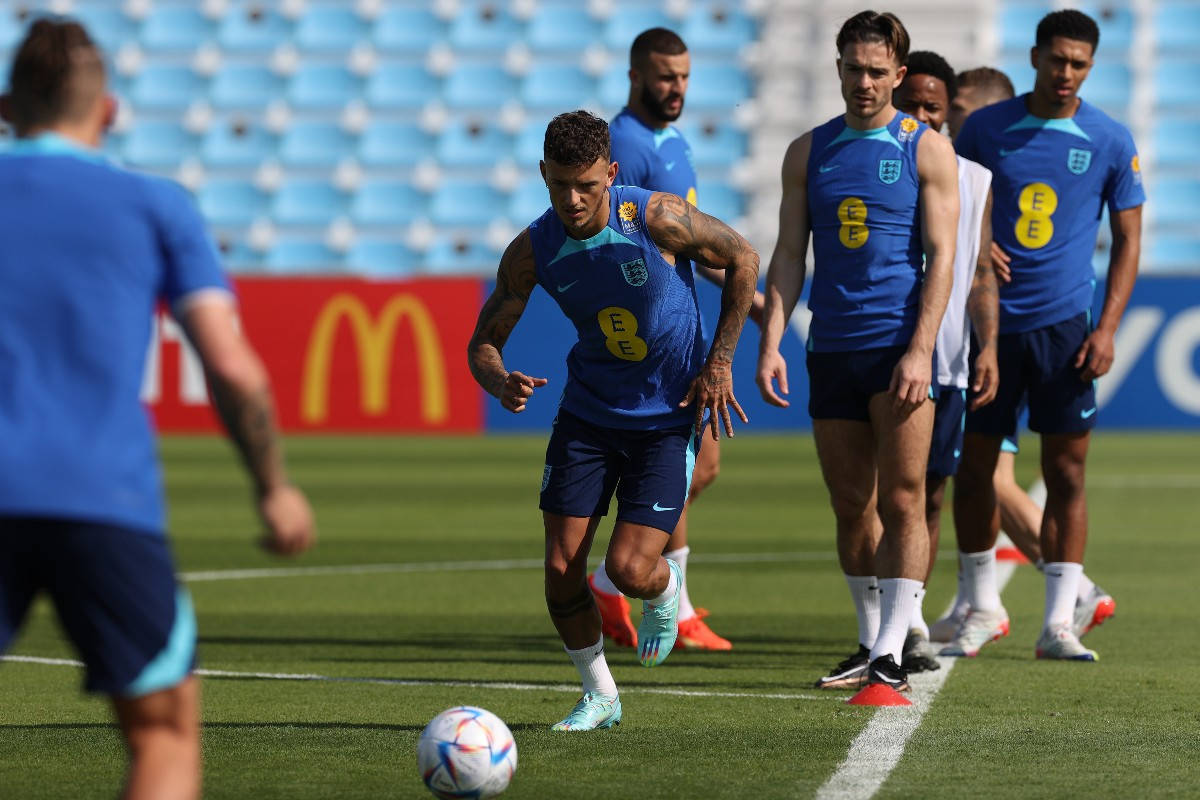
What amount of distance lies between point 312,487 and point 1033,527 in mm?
8635

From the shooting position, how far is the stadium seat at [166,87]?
26.8m

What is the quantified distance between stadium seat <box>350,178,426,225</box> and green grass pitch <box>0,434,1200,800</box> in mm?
12439

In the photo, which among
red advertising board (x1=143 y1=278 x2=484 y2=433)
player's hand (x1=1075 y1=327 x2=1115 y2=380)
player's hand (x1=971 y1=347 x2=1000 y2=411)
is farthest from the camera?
red advertising board (x1=143 y1=278 x2=484 y2=433)

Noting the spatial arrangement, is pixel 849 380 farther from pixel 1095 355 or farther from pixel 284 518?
pixel 284 518

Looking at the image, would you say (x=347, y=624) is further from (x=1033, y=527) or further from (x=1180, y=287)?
(x=1180, y=287)

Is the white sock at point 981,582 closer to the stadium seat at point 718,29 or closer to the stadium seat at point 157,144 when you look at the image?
the stadium seat at point 718,29

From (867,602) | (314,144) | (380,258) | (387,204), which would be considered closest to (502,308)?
(867,602)

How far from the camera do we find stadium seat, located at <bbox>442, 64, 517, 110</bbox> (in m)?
26.5

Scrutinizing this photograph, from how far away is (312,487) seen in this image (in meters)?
16.2

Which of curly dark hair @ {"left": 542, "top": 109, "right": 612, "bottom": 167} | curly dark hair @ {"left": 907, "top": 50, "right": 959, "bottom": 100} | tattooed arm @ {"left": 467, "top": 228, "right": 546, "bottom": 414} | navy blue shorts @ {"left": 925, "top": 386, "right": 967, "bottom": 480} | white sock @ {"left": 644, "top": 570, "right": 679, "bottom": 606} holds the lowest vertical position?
white sock @ {"left": 644, "top": 570, "right": 679, "bottom": 606}

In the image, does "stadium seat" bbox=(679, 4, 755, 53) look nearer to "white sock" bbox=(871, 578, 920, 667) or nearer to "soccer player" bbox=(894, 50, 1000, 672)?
"soccer player" bbox=(894, 50, 1000, 672)

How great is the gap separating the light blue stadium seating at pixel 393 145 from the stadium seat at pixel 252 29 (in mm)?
2066

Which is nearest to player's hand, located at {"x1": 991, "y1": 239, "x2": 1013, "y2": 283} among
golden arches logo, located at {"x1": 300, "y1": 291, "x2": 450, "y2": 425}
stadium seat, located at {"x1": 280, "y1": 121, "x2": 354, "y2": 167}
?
golden arches logo, located at {"x1": 300, "y1": 291, "x2": 450, "y2": 425}

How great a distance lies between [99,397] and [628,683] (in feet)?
12.9
